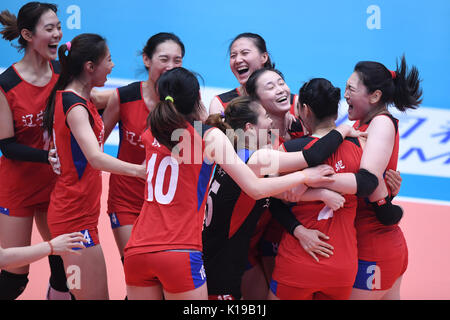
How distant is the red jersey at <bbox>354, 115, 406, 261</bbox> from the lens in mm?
3379

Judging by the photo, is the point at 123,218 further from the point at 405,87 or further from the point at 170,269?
the point at 405,87

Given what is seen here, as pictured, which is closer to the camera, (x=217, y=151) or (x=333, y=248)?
(x=217, y=151)

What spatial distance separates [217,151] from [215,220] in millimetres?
512

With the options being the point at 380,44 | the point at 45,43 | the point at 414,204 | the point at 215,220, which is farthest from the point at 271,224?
the point at 380,44

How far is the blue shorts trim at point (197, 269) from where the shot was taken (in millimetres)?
2920

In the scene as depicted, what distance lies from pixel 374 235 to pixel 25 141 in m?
2.38

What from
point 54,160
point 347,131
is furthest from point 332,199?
point 54,160

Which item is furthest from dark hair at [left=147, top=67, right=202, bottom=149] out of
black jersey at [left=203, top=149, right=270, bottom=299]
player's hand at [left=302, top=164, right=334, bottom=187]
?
player's hand at [left=302, top=164, right=334, bottom=187]

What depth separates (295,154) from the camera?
10.1 ft

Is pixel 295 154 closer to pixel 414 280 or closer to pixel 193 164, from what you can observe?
pixel 193 164

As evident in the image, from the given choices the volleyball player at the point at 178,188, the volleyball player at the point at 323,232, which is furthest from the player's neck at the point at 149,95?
the volleyball player at the point at 323,232

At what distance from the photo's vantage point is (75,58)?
3617 millimetres

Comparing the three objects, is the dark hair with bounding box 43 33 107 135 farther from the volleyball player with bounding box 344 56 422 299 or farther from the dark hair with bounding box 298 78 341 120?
the volleyball player with bounding box 344 56 422 299

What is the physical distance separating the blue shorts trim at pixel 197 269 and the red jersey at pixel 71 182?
3.28ft
